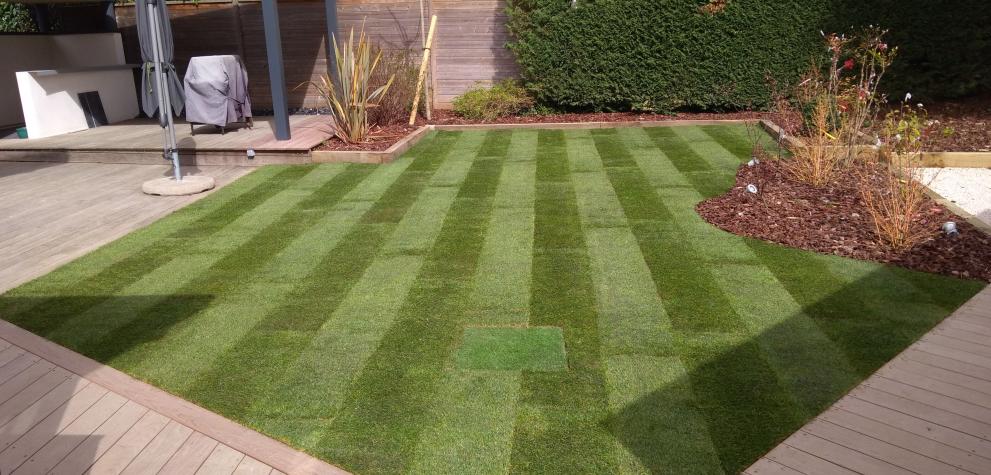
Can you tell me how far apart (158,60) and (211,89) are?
113 inches

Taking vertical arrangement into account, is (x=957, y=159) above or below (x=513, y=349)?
above

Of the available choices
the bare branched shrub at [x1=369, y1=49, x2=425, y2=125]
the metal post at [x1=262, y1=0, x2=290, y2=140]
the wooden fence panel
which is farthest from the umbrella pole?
the wooden fence panel

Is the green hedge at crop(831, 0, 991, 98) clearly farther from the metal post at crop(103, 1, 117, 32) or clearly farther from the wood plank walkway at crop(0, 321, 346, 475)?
the metal post at crop(103, 1, 117, 32)

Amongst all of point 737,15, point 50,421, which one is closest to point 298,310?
point 50,421

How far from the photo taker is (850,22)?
10375 mm

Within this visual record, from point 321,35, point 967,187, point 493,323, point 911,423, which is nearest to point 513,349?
point 493,323

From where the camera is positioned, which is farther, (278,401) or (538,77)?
(538,77)

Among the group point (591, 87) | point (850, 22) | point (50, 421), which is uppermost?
point (850, 22)

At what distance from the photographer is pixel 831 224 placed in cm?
565

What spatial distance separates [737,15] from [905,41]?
7.78 ft

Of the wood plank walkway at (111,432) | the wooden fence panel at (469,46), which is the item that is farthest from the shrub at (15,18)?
the wood plank walkway at (111,432)

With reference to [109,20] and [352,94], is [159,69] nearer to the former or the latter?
[352,94]

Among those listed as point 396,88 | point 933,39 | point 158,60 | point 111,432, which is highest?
point 933,39

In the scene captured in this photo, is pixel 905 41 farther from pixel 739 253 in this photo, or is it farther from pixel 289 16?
pixel 289 16
